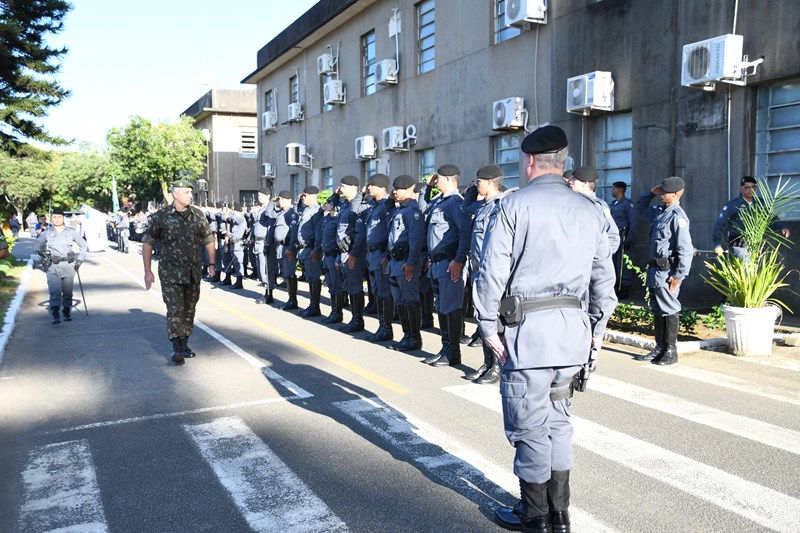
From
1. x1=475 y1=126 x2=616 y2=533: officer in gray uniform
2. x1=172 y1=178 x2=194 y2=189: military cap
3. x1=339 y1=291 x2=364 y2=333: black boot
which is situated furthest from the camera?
x1=339 y1=291 x2=364 y2=333: black boot

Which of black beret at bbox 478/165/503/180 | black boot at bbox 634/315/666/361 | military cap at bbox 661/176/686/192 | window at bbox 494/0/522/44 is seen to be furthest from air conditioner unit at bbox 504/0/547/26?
black boot at bbox 634/315/666/361

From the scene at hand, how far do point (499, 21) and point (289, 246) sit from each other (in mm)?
7728

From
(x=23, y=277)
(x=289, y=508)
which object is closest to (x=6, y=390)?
(x=289, y=508)

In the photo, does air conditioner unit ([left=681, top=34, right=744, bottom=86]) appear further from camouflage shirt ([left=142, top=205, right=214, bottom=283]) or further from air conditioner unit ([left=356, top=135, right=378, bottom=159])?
air conditioner unit ([left=356, top=135, right=378, bottom=159])

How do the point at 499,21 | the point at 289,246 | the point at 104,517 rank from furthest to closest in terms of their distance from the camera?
the point at 499,21 → the point at 289,246 → the point at 104,517

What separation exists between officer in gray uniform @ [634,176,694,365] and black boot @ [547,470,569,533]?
176 inches

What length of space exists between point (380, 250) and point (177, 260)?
269 centimetres

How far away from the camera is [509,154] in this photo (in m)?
16.0

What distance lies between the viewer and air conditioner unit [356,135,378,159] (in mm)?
21641

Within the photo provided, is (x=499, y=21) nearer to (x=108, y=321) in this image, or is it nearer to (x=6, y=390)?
(x=108, y=321)

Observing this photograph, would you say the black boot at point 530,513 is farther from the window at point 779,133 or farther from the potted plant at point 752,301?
the window at point 779,133

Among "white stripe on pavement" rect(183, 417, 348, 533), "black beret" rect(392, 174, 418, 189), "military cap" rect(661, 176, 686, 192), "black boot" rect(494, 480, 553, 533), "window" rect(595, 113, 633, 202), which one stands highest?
"window" rect(595, 113, 633, 202)

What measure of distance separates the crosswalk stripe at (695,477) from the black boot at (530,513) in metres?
1.05

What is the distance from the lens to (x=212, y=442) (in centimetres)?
512
